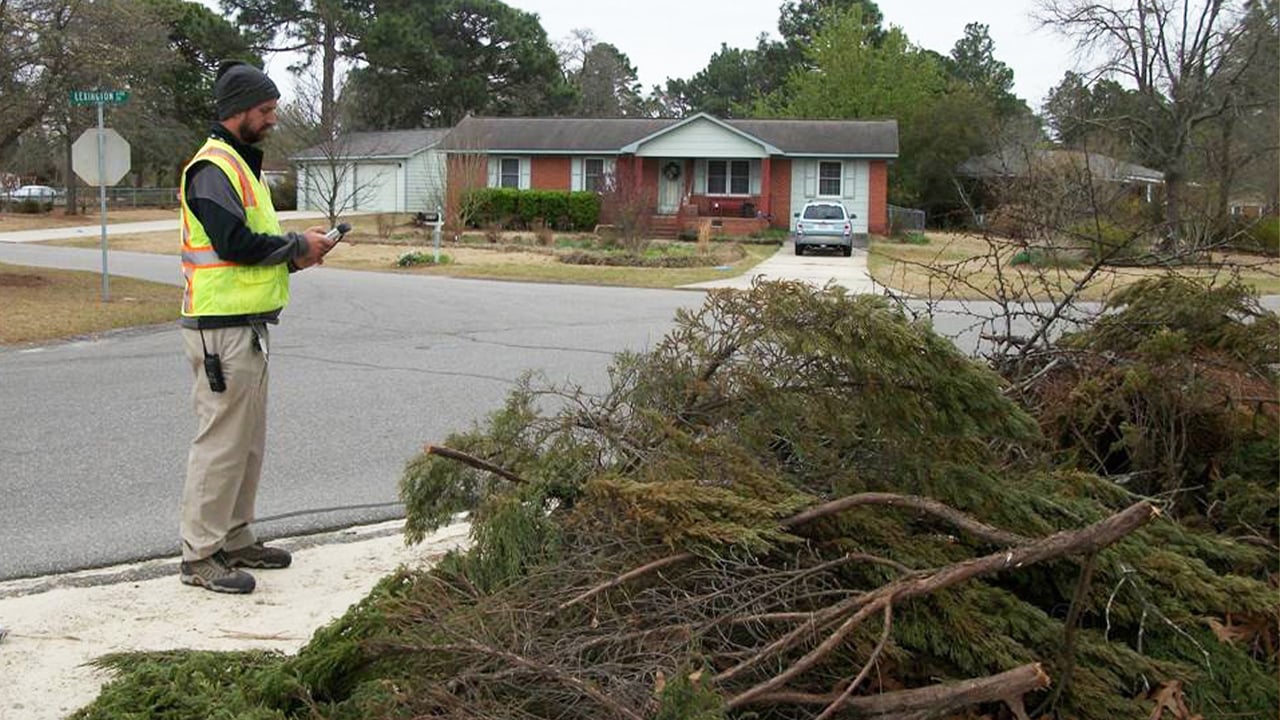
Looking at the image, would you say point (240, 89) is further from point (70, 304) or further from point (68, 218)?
point (68, 218)

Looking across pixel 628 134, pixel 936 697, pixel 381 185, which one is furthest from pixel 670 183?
pixel 936 697

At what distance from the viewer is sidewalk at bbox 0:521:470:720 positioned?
362 centimetres

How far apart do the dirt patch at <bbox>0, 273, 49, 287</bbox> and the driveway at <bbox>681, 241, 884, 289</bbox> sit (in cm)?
1076

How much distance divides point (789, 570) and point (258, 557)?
113 inches

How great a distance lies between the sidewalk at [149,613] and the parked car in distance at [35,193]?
183 ft

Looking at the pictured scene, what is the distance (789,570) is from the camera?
8.77 ft

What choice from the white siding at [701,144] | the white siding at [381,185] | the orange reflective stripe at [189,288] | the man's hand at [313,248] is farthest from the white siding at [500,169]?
the orange reflective stripe at [189,288]

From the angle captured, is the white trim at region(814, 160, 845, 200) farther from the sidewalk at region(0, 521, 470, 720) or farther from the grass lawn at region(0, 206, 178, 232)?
the sidewalk at region(0, 521, 470, 720)

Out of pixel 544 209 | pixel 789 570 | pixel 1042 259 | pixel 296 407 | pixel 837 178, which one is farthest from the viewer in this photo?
pixel 837 178

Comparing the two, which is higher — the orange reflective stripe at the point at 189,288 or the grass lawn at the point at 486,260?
the orange reflective stripe at the point at 189,288

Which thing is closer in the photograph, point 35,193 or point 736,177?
point 736,177

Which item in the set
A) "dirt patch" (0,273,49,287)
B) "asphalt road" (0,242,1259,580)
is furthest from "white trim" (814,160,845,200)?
"dirt patch" (0,273,49,287)

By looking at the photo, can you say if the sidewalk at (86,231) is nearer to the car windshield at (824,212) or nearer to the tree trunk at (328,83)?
the tree trunk at (328,83)

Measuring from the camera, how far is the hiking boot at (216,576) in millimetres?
4488
